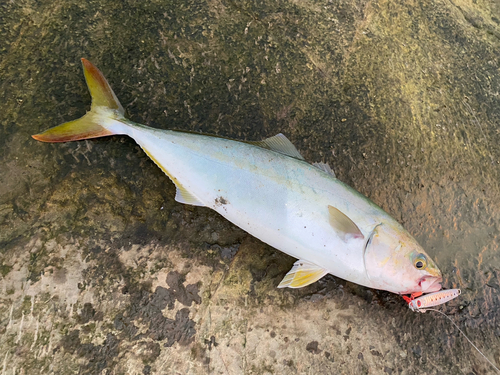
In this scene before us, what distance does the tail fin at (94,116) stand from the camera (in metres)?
2.03

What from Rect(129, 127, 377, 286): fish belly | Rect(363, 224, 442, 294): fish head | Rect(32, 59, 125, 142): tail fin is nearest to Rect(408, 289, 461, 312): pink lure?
Rect(363, 224, 442, 294): fish head

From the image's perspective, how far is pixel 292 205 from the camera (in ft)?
6.22

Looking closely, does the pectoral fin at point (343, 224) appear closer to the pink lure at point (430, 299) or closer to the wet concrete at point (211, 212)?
the wet concrete at point (211, 212)

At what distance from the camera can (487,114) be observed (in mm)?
2908

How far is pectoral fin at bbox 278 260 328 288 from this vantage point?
6.40ft

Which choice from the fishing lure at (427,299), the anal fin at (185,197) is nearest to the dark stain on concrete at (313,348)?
the fishing lure at (427,299)

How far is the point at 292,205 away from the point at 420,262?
2.90ft

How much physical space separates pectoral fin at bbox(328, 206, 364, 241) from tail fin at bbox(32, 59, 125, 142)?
1493 mm

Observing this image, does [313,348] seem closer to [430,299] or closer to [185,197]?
[430,299]

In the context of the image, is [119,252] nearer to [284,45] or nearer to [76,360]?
[76,360]

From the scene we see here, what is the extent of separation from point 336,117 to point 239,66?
34.8 inches

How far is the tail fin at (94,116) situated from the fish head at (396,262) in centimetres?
182

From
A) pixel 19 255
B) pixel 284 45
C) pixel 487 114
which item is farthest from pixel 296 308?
pixel 487 114

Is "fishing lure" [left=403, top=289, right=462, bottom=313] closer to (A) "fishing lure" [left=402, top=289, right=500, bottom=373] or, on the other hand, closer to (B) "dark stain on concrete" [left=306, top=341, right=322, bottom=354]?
(A) "fishing lure" [left=402, top=289, right=500, bottom=373]
